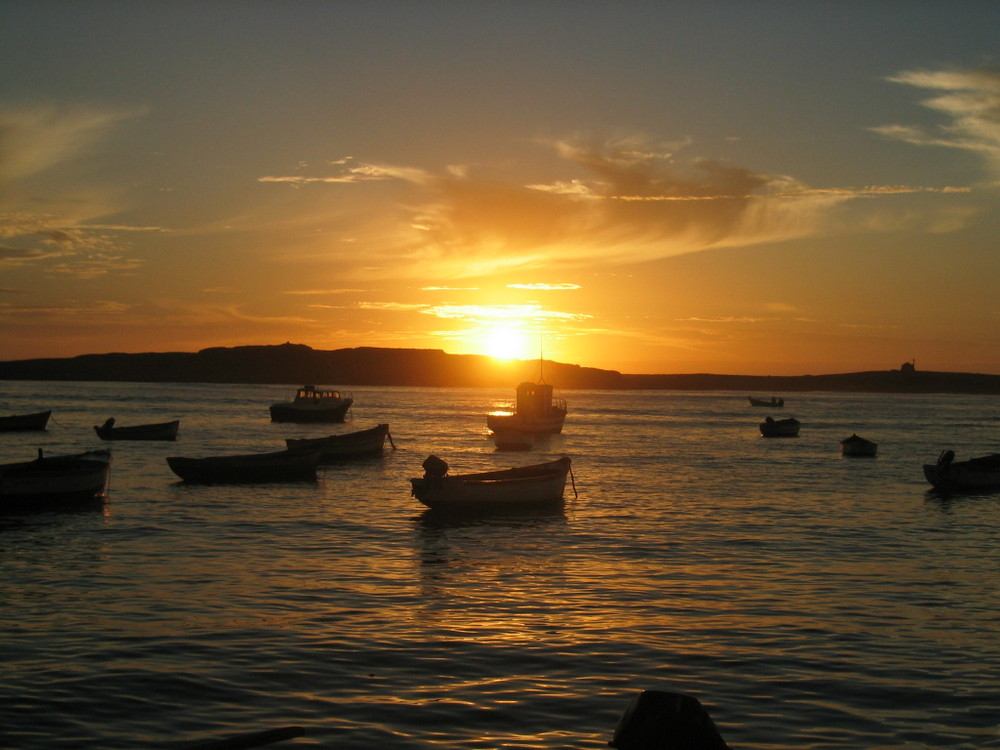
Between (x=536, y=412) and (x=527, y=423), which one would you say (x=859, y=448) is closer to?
(x=527, y=423)

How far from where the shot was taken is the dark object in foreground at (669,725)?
9.01 meters

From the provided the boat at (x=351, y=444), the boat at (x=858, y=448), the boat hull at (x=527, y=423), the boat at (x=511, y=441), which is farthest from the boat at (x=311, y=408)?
the boat at (x=858, y=448)

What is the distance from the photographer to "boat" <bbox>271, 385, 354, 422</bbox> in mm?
102688

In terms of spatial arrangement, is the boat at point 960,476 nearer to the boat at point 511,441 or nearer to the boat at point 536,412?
the boat at point 511,441

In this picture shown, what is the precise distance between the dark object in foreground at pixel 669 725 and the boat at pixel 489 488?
71.8 feet

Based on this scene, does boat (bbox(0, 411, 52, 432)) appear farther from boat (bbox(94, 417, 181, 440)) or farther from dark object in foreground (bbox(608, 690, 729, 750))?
dark object in foreground (bbox(608, 690, 729, 750))

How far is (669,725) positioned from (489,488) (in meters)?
23.4

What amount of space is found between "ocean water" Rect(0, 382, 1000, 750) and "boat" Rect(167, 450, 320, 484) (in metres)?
4.20

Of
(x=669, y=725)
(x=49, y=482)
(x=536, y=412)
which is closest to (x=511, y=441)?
(x=536, y=412)

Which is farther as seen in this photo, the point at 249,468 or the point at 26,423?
the point at 26,423

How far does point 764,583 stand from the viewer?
814 inches

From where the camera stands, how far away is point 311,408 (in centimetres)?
10300

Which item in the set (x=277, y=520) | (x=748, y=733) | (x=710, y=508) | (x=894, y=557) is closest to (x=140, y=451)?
(x=277, y=520)

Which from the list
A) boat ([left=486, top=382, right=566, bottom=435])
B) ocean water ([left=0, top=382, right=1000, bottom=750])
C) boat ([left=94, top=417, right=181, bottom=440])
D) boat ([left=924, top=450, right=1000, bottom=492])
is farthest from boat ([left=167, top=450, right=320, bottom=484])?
boat ([left=486, top=382, right=566, bottom=435])
